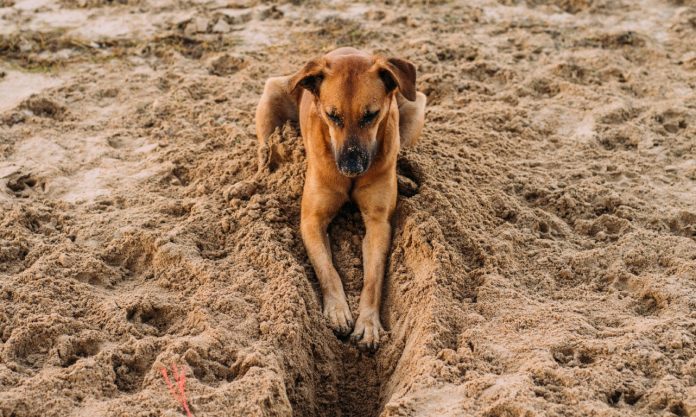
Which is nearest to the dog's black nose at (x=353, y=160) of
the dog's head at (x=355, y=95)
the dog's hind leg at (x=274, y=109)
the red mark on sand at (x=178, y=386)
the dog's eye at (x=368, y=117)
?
the dog's head at (x=355, y=95)

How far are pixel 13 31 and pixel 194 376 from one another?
5098mm

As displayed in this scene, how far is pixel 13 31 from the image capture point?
769 cm

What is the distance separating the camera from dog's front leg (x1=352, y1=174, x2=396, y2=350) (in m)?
4.66

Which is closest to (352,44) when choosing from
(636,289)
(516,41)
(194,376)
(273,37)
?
(273,37)

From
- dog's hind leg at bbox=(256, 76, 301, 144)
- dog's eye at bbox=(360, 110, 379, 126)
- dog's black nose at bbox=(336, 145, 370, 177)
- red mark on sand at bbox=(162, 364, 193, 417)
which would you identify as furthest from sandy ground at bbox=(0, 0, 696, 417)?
dog's eye at bbox=(360, 110, 379, 126)

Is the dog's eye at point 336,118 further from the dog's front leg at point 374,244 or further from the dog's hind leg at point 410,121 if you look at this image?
the dog's hind leg at point 410,121

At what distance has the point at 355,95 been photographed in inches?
184

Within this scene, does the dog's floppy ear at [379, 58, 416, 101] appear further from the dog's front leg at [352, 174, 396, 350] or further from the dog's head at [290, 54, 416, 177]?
the dog's front leg at [352, 174, 396, 350]

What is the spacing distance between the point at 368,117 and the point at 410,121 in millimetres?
1086

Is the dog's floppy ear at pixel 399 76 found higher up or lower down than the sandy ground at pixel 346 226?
higher up

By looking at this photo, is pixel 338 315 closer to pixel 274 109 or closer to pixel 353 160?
pixel 353 160

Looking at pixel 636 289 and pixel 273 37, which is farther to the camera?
pixel 273 37

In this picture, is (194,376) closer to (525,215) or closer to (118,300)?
(118,300)

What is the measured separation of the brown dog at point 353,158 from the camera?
15.3 ft
